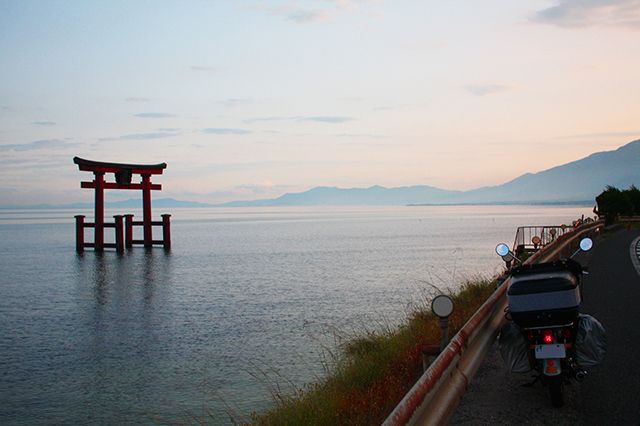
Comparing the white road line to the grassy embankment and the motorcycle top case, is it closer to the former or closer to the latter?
the grassy embankment

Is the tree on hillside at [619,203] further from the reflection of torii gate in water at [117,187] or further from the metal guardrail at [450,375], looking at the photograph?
the metal guardrail at [450,375]

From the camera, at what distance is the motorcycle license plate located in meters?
6.42

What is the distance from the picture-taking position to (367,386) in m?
8.88

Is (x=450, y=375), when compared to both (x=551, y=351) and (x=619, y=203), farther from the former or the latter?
(x=619, y=203)

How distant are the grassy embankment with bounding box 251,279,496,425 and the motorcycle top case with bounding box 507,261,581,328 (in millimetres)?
1679

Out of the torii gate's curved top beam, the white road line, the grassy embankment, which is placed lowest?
the grassy embankment

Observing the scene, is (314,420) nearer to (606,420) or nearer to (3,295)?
(606,420)

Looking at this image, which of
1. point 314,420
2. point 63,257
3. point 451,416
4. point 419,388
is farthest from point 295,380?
point 63,257

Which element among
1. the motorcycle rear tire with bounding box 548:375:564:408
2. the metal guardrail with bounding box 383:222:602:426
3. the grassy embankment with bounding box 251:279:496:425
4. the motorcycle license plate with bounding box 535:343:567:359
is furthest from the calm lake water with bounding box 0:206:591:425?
the motorcycle license plate with bounding box 535:343:567:359

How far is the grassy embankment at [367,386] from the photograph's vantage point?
7086 mm

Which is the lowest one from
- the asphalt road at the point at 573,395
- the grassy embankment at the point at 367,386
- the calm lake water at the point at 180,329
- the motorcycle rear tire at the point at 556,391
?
the calm lake water at the point at 180,329

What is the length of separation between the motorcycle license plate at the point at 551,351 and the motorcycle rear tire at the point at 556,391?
0.26 metres

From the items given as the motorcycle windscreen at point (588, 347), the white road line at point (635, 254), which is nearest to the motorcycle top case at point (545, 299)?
the motorcycle windscreen at point (588, 347)

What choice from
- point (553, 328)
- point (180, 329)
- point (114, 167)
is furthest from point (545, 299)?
point (114, 167)
